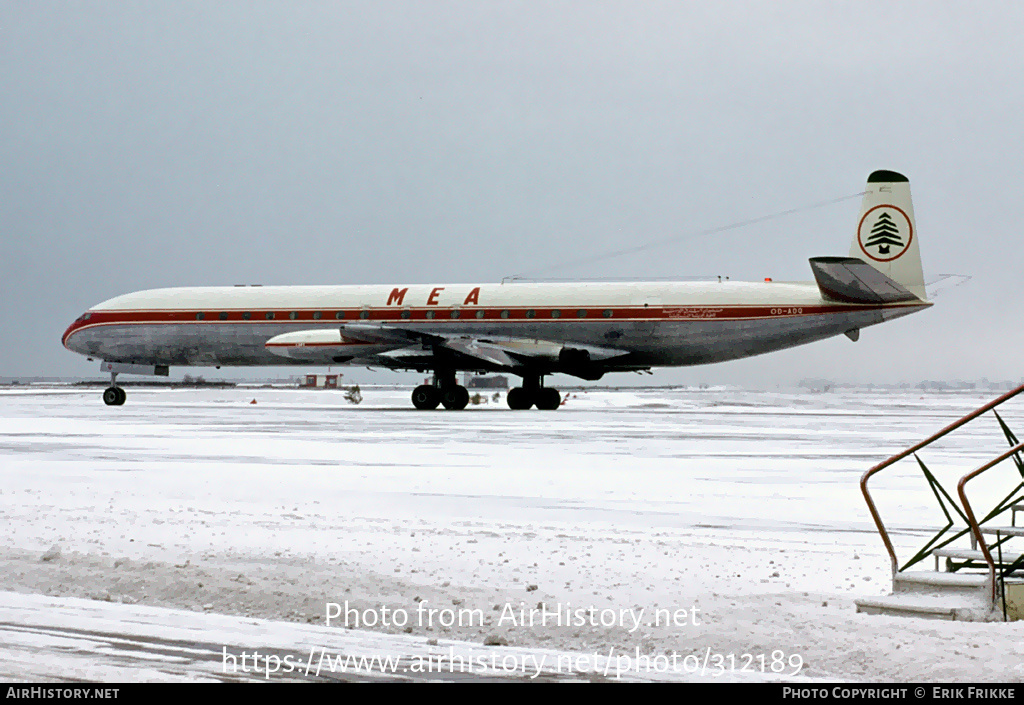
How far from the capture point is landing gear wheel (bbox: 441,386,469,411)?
3331 cm

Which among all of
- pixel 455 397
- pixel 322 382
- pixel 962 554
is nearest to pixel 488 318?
pixel 455 397

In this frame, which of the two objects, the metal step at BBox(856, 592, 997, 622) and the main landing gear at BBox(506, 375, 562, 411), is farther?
the main landing gear at BBox(506, 375, 562, 411)

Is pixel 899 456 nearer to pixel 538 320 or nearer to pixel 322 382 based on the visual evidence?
pixel 538 320

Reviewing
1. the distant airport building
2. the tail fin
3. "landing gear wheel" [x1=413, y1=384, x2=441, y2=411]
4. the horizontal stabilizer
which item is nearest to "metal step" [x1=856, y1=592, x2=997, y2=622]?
the horizontal stabilizer

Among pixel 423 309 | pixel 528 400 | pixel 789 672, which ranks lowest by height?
pixel 789 672

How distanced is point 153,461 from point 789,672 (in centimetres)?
1224

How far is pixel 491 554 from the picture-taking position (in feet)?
25.7

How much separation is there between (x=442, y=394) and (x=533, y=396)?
3.48 meters

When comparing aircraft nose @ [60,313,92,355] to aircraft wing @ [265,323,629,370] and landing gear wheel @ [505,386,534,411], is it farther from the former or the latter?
landing gear wheel @ [505,386,534,411]

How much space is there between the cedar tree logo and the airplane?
0.03 m

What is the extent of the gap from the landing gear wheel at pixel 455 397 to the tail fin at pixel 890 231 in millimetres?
13341
